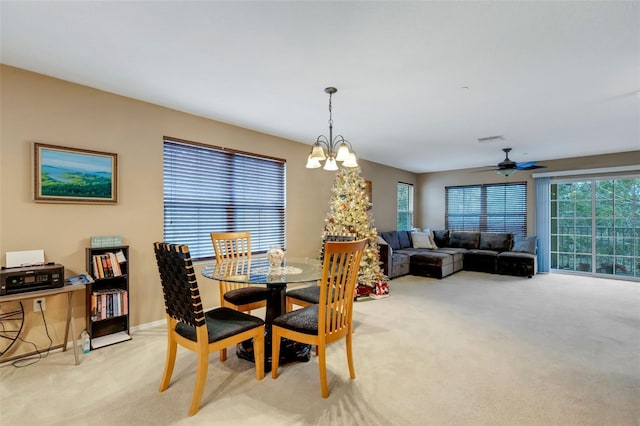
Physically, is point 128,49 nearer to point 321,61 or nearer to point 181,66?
point 181,66

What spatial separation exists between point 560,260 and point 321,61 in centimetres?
702

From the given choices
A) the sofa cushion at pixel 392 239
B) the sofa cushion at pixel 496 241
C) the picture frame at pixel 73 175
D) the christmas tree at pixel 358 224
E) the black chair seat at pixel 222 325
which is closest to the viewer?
the black chair seat at pixel 222 325

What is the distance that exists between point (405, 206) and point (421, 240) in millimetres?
1336

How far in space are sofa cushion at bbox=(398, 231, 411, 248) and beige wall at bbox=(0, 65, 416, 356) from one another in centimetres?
405

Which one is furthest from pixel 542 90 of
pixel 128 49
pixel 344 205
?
pixel 128 49

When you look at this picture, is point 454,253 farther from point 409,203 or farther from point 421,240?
point 409,203

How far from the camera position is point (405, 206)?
8320 mm

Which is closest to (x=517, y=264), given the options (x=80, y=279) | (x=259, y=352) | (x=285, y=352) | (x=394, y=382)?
(x=394, y=382)

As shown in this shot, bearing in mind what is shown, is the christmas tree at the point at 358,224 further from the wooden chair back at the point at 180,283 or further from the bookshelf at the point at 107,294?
the wooden chair back at the point at 180,283

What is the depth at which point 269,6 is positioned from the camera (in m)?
1.81

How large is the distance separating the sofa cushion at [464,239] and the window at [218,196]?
4753mm

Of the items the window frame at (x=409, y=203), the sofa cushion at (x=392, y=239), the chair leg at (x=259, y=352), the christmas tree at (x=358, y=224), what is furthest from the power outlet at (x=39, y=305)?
the window frame at (x=409, y=203)

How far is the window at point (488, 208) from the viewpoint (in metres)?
7.09

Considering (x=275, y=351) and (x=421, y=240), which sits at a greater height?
(x=421, y=240)
